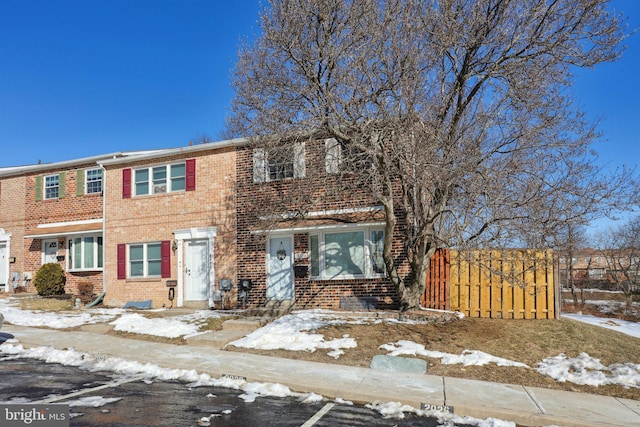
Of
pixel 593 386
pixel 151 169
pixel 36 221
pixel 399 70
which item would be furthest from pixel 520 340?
pixel 36 221

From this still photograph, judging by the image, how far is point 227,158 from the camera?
1549 cm

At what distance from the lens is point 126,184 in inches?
671

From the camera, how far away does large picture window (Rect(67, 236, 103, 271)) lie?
59.5 ft

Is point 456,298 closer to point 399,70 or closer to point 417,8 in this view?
point 399,70

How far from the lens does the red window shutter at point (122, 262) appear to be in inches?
656

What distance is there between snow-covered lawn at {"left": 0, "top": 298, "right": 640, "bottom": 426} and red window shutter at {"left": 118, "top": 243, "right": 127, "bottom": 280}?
239cm

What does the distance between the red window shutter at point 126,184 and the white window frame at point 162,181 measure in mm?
182

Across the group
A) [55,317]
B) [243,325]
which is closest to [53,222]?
[55,317]

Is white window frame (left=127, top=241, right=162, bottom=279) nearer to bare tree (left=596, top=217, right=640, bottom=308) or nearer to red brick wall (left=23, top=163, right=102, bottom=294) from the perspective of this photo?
red brick wall (left=23, top=163, right=102, bottom=294)

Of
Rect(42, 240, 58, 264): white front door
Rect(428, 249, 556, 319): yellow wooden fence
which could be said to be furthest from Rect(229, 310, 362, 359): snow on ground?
Rect(42, 240, 58, 264): white front door

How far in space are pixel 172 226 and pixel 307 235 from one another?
5.09 meters

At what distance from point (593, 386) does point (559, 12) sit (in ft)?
23.5

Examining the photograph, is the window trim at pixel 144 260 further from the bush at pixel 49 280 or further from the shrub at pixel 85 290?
the bush at pixel 49 280

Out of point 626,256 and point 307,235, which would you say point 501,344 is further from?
point 626,256
